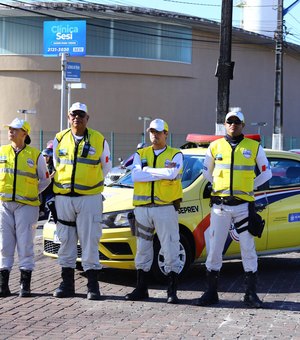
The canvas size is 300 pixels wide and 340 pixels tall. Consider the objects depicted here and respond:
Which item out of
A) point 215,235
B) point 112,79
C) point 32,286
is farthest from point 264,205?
point 112,79

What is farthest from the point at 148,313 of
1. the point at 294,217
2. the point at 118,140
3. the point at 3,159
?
the point at 118,140

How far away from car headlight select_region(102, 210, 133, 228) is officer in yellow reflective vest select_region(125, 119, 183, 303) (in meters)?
0.58

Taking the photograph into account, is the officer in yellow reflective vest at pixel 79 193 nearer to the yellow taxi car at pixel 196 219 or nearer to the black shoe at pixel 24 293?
the black shoe at pixel 24 293

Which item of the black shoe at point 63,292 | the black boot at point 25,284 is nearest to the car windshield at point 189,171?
the black shoe at point 63,292

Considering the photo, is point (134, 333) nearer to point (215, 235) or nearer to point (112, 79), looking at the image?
point (215, 235)

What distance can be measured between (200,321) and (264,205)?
2526 mm

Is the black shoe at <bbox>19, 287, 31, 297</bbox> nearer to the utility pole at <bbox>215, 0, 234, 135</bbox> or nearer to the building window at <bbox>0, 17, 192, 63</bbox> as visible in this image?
the utility pole at <bbox>215, 0, 234, 135</bbox>

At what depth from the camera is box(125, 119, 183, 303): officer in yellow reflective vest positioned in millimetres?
7578

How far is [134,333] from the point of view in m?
6.34

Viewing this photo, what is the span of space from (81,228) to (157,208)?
86 cm

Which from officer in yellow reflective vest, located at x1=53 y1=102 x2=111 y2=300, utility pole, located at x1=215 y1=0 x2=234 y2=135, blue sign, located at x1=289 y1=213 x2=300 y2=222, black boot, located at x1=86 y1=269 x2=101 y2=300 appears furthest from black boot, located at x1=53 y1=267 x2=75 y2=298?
utility pole, located at x1=215 y1=0 x2=234 y2=135

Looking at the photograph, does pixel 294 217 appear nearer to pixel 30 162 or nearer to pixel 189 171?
pixel 189 171

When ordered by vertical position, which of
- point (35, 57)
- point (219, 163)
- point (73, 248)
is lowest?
point (73, 248)

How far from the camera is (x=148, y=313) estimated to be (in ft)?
23.2
